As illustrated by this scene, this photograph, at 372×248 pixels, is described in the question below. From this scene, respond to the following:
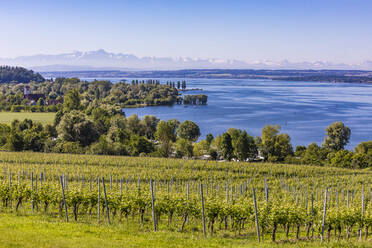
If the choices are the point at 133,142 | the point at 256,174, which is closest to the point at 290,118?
the point at 133,142

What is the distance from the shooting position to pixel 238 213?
12.7 m

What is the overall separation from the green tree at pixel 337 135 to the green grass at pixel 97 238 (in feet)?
188

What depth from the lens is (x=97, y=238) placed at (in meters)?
10.8

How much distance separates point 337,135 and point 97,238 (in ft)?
201

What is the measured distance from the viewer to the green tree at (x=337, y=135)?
211ft

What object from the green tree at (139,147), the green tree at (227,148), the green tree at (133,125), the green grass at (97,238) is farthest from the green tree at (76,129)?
the green grass at (97,238)

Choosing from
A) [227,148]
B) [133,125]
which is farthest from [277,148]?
[133,125]

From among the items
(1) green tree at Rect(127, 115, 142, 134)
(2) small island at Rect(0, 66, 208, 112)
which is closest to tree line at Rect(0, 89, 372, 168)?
(1) green tree at Rect(127, 115, 142, 134)

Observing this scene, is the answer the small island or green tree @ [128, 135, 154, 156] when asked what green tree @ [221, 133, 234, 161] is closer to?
green tree @ [128, 135, 154, 156]

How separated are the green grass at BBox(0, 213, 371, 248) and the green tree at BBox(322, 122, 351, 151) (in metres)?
57.3

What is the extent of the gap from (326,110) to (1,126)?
97895 mm

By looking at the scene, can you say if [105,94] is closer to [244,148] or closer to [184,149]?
[184,149]

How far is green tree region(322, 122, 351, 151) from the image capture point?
6419 centimetres

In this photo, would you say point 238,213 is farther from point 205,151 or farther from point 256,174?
point 205,151
